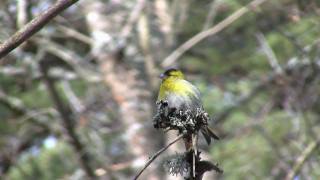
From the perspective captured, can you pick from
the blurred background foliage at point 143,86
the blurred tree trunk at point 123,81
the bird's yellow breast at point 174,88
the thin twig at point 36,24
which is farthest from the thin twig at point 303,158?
the thin twig at point 36,24

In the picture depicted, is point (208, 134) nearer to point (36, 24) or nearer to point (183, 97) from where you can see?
point (183, 97)

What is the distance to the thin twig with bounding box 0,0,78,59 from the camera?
0.98 m

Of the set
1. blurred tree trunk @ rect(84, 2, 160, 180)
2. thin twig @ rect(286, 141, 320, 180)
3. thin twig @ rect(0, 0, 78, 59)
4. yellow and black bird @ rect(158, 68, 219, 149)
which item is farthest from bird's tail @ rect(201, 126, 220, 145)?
blurred tree trunk @ rect(84, 2, 160, 180)

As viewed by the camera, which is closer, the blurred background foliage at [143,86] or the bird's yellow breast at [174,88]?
the bird's yellow breast at [174,88]

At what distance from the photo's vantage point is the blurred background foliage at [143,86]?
13.7ft

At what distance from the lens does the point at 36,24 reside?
99 cm

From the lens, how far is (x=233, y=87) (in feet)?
20.7

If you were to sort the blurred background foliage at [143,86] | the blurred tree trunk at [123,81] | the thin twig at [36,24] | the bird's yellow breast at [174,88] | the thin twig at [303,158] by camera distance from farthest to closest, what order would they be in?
the blurred tree trunk at [123,81], the blurred background foliage at [143,86], the thin twig at [303,158], the bird's yellow breast at [174,88], the thin twig at [36,24]

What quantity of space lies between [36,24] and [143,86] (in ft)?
11.3

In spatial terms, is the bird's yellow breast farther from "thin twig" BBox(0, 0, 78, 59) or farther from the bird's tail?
"thin twig" BBox(0, 0, 78, 59)

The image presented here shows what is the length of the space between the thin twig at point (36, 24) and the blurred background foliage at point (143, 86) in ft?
8.09

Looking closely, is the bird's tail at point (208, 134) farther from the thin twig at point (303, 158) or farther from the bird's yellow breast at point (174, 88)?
the thin twig at point (303, 158)

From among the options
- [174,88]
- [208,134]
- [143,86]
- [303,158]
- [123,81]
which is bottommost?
[208,134]

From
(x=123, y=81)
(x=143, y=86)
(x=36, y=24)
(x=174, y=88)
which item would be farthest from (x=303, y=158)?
(x=36, y=24)
